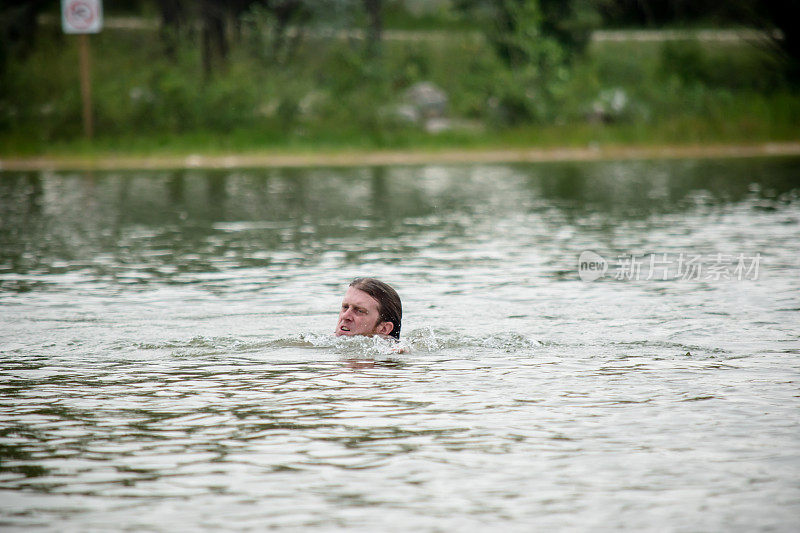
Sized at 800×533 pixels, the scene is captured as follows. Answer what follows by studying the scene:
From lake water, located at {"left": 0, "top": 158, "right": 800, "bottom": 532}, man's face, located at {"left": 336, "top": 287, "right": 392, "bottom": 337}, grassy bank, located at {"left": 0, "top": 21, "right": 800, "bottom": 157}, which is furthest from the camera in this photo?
grassy bank, located at {"left": 0, "top": 21, "right": 800, "bottom": 157}

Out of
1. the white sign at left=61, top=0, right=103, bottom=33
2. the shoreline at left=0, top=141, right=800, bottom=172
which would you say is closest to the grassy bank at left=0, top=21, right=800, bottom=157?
the shoreline at left=0, top=141, right=800, bottom=172

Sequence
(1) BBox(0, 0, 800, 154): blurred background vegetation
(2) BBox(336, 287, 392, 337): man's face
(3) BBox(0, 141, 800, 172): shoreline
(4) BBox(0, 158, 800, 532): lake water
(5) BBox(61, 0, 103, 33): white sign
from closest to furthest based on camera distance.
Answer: (4) BBox(0, 158, 800, 532): lake water → (2) BBox(336, 287, 392, 337): man's face → (3) BBox(0, 141, 800, 172): shoreline → (5) BBox(61, 0, 103, 33): white sign → (1) BBox(0, 0, 800, 154): blurred background vegetation

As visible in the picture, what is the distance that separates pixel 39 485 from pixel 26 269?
9.39m

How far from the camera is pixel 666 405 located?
7.90 m

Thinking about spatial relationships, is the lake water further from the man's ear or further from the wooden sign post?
the wooden sign post

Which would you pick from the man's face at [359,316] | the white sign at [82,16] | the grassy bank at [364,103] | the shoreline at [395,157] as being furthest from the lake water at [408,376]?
the white sign at [82,16]

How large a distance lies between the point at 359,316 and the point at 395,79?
32.1 m

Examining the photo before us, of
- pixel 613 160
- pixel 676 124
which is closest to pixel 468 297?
pixel 613 160

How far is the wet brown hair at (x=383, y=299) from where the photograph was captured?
33.3 ft

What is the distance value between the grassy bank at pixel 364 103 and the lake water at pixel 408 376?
1529cm

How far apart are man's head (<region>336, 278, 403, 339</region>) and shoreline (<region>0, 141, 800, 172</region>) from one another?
22.9 m

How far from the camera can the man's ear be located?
1019 cm

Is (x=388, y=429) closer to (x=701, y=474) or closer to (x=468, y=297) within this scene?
(x=701, y=474)

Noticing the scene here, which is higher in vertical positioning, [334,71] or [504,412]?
[334,71]
